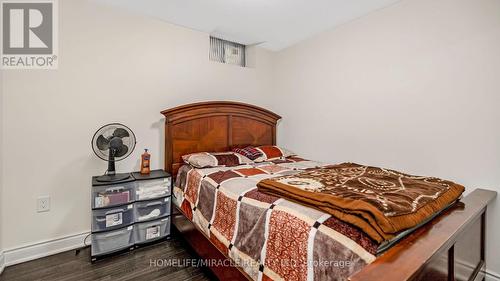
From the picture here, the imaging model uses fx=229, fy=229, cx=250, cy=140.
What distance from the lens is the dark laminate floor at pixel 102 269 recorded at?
5.63ft

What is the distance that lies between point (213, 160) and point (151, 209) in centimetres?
74

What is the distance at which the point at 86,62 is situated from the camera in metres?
2.12

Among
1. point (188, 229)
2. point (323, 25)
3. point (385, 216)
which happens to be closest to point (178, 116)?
point (188, 229)

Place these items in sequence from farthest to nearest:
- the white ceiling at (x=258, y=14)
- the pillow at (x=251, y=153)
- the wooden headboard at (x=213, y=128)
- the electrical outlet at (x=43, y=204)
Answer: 1. the pillow at (x=251, y=153)
2. the wooden headboard at (x=213, y=128)
3. the white ceiling at (x=258, y=14)
4. the electrical outlet at (x=43, y=204)

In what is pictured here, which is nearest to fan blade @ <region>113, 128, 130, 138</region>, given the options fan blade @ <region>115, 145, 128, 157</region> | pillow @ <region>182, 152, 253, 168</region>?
fan blade @ <region>115, 145, 128, 157</region>

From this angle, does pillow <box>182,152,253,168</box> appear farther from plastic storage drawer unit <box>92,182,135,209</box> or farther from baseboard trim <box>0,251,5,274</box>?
baseboard trim <box>0,251,5,274</box>

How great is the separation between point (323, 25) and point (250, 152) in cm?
169

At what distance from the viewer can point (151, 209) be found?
2.16 metres

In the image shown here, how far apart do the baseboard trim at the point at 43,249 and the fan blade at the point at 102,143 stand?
2.85 ft

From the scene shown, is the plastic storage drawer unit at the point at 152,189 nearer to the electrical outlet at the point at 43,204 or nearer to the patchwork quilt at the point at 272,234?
the patchwork quilt at the point at 272,234

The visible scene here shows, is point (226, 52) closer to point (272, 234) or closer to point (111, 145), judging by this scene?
point (111, 145)

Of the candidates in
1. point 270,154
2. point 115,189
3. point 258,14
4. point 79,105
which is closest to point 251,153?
point 270,154

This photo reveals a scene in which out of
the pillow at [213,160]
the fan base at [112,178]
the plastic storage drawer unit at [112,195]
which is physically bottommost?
the plastic storage drawer unit at [112,195]

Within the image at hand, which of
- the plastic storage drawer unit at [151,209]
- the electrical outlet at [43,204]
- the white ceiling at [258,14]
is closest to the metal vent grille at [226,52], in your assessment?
the white ceiling at [258,14]
